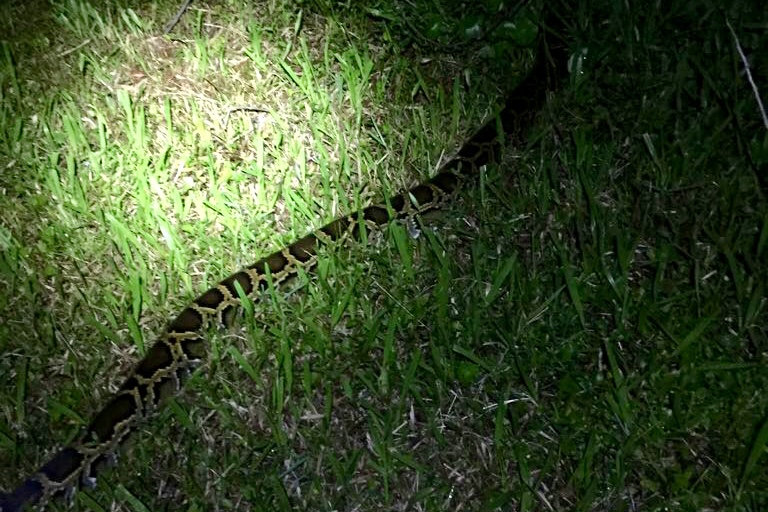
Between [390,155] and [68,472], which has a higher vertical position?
[390,155]

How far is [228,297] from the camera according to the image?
11.2ft

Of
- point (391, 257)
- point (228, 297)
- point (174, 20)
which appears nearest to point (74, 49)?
point (174, 20)

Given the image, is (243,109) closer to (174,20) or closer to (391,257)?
(174,20)

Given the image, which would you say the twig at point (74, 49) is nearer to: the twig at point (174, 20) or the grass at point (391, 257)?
the grass at point (391, 257)

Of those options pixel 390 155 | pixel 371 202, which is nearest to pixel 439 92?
pixel 390 155

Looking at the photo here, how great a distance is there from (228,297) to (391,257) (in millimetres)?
726

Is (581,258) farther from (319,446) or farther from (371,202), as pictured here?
(319,446)

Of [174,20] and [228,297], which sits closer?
[228,297]

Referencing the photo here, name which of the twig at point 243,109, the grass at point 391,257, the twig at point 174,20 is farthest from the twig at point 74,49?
the twig at point 243,109

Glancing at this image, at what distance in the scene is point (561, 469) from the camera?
2824 millimetres

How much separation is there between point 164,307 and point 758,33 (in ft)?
10.5

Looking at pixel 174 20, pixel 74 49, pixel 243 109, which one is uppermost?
pixel 174 20

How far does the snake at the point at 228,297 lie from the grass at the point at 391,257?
78 millimetres

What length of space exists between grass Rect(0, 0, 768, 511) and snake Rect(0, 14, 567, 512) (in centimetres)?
8
